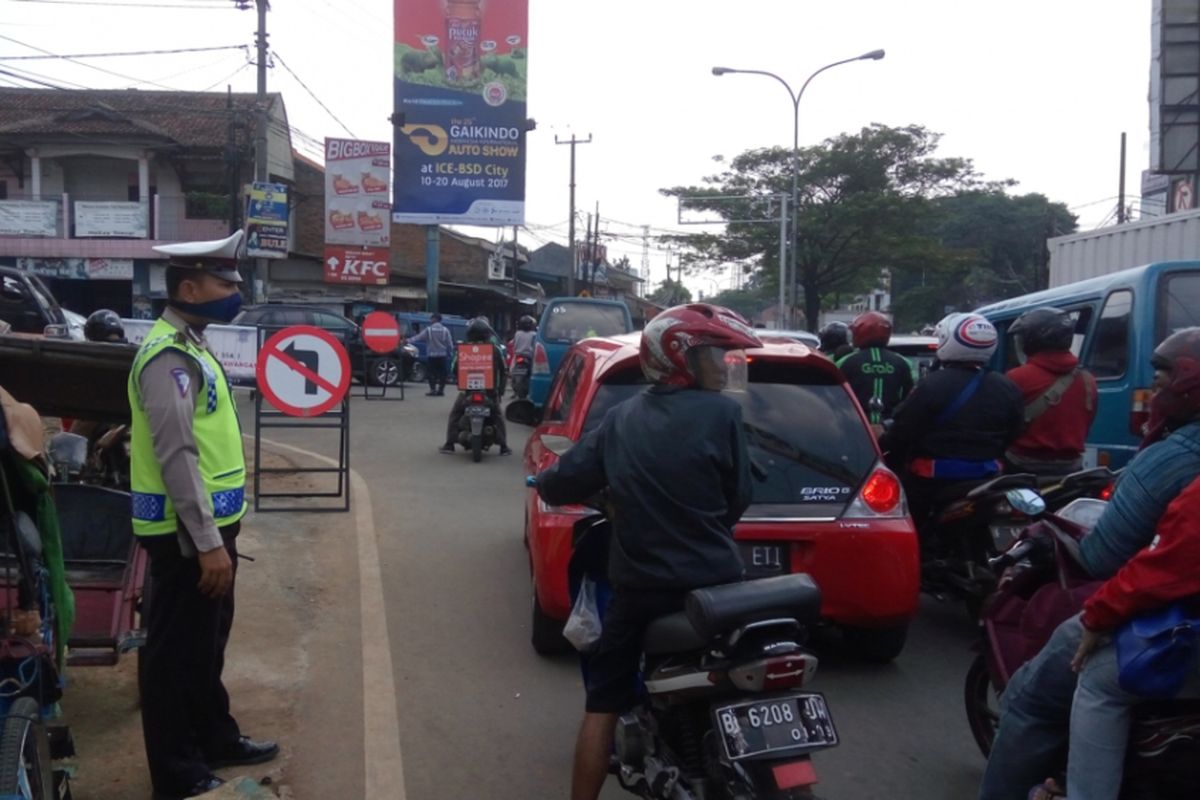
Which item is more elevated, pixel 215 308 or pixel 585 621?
pixel 215 308

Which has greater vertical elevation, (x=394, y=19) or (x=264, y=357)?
(x=394, y=19)

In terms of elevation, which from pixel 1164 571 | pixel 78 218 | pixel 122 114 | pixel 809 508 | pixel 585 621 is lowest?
pixel 585 621

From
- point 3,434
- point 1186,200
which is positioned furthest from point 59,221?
point 3,434

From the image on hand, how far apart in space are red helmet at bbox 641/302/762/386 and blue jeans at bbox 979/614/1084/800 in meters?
1.24

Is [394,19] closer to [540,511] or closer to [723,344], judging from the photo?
[540,511]

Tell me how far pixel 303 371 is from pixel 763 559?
4.76 metres

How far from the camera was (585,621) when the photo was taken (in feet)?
12.4

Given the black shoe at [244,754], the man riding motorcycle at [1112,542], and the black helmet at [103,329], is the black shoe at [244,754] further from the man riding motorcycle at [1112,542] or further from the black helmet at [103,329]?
the black helmet at [103,329]

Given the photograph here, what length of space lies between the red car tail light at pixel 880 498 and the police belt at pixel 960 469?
80 centimetres

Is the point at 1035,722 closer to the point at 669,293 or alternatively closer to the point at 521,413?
the point at 521,413

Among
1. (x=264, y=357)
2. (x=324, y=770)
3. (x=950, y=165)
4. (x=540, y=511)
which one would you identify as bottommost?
(x=324, y=770)

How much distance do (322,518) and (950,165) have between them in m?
31.7

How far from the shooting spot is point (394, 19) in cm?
2806

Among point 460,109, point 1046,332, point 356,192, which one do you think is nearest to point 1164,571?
point 1046,332
